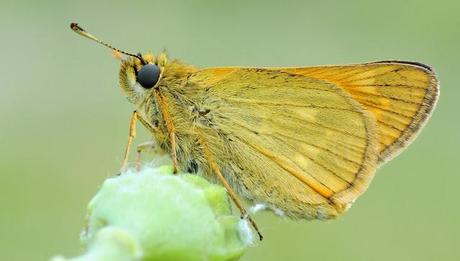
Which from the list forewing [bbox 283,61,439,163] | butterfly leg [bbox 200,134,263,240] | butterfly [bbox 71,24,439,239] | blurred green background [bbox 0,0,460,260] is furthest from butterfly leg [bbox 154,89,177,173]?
blurred green background [bbox 0,0,460,260]

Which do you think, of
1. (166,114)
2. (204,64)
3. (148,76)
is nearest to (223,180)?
(166,114)

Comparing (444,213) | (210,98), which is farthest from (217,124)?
(444,213)

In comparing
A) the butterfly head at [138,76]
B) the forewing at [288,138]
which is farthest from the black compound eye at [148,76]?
the forewing at [288,138]

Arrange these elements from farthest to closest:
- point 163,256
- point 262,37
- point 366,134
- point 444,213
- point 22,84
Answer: point 262,37 < point 22,84 < point 444,213 < point 366,134 < point 163,256

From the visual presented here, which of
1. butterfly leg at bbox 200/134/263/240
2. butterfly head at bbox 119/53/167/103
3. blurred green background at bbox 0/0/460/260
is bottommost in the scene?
blurred green background at bbox 0/0/460/260

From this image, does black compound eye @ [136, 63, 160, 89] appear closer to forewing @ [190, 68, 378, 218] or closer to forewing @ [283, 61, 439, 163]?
forewing @ [190, 68, 378, 218]

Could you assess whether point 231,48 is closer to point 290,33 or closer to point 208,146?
point 290,33
